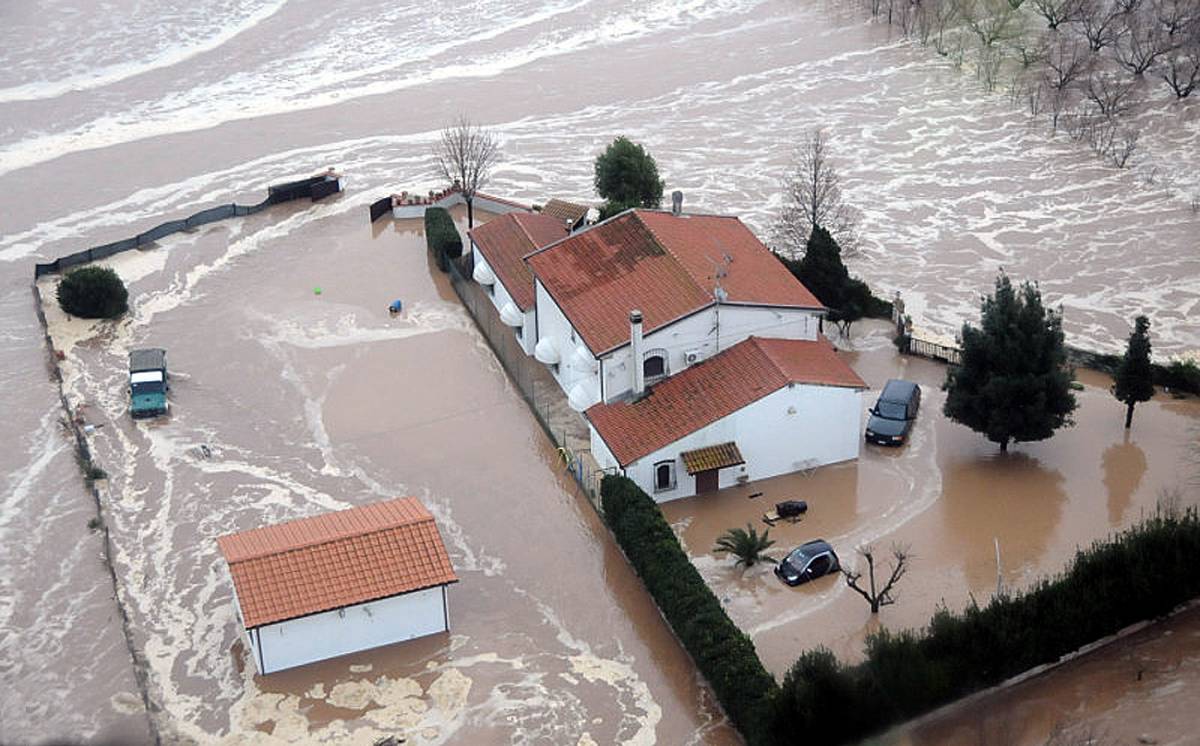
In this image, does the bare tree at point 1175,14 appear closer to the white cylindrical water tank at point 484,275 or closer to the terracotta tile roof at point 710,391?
the white cylindrical water tank at point 484,275

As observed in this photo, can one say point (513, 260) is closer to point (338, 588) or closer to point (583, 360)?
point (583, 360)

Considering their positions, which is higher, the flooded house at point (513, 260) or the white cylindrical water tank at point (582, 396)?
the flooded house at point (513, 260)

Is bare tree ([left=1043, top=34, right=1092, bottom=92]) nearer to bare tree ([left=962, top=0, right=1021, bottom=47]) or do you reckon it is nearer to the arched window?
bare tree ([left=962, top=0, right=1021, bottom=47])

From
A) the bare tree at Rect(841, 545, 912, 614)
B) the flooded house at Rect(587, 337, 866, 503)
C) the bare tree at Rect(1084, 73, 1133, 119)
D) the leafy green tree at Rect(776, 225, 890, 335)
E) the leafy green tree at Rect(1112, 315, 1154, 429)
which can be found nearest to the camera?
the bare tree at Rect(841, 545, 912, 614)

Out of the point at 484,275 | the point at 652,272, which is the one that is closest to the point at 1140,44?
the point at 484,275


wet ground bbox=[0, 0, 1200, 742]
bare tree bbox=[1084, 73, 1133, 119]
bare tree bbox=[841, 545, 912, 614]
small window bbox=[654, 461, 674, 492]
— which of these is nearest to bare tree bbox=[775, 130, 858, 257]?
wet ground bbox=[0, 0, 1200, 742]

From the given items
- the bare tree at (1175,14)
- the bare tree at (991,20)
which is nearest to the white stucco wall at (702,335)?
the bare tree at (991,20)

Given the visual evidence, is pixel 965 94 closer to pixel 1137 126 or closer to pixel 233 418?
pixel 1137 126
